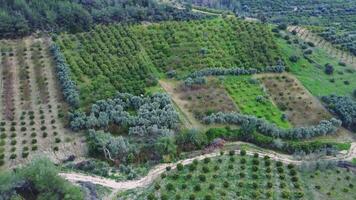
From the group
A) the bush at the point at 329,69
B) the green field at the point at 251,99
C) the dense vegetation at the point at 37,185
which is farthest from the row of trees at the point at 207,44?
the dense vegetation at the point at 37,185

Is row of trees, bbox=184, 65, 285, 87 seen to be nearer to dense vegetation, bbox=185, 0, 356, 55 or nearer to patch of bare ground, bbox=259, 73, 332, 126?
patch of bare ground, bbox=259, 73, 332, 126

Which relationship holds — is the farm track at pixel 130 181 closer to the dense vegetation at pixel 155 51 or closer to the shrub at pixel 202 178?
Result: the shrub at pixel 202 178

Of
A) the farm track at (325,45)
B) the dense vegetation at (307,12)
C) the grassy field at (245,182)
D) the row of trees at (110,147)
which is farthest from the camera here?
the dense vegetation at (307,12)

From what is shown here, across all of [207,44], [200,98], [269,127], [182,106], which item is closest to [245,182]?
[269,127]

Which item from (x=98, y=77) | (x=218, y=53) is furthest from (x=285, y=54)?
(x=98, y=77)

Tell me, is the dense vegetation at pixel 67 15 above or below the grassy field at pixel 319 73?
above

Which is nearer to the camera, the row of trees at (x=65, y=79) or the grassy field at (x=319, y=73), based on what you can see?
the row of trees at (x=65, y=79)

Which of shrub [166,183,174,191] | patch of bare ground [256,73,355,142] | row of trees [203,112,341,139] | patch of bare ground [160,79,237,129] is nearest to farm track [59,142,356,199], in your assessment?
shrub [166,183,174,191]
